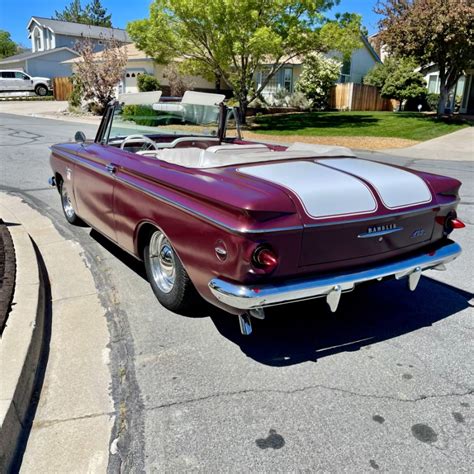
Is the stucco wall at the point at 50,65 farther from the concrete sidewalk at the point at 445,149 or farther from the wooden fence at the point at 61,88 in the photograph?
the concrete sidewalk at the point at 445,149

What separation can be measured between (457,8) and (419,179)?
1764cm

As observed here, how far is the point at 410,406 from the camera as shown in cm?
272

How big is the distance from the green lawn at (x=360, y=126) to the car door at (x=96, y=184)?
49.3 ft

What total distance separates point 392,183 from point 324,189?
2.03 ft

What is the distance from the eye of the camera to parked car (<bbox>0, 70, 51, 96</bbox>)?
129 feet

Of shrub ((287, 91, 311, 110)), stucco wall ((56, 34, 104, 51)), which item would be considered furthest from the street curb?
stucco wall ((56, 34, 104, 51))

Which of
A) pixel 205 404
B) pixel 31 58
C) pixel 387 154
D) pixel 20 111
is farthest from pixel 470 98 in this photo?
pixel 31 58

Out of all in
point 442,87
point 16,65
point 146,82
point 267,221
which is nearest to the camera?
point 267,221

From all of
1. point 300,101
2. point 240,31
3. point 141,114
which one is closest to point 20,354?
point 141,114

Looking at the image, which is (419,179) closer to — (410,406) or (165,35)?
(410,406)

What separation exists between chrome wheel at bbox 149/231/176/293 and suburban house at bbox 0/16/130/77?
4128cm

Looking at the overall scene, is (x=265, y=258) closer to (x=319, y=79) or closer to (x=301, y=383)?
(x=301, y=383)

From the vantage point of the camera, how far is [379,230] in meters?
3.10

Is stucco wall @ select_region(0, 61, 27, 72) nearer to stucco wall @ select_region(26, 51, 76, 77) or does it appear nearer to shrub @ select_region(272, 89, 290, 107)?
stucco wall @ select_region(26, 51, 76, 77)
